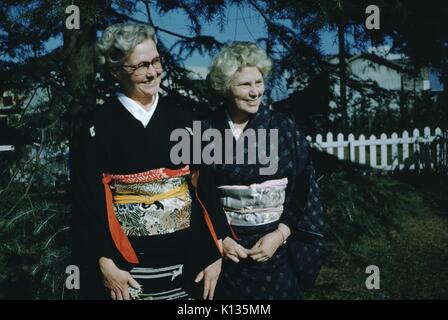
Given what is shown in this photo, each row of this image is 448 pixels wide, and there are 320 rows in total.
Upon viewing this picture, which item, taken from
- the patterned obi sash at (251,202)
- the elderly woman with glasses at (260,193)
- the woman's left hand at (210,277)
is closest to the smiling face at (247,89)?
the elderly woman with glasses at (260,193)

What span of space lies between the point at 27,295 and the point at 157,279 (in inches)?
42.0

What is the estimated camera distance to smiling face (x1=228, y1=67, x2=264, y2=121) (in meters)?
1.76

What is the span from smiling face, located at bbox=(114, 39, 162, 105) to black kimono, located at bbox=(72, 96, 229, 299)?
0.23ft

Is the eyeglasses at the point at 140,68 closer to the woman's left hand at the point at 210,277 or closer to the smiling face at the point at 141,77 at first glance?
the smiling face at the point at 141,77

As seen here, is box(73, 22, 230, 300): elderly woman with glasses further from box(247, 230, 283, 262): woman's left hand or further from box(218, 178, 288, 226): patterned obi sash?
box(247, 230, 283, 262): woman's left hand

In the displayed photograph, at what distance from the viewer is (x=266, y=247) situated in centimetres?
174

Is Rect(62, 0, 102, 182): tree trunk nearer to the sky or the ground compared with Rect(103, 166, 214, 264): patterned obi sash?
nearer to the sky

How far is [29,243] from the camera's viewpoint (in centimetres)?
218

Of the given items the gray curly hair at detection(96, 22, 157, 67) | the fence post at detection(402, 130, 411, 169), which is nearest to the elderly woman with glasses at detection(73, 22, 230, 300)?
the gray curly hair at detection(96, 22, 157, 67)

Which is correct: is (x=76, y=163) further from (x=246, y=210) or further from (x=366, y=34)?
(x=366, y=34)
